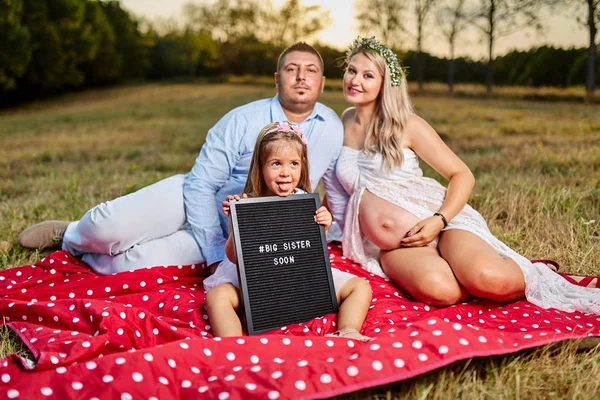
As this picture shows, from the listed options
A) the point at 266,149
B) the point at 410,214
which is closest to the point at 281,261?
the point at 266,149

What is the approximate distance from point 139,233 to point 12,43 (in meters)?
23.7

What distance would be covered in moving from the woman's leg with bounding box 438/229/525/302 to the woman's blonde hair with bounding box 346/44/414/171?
2.12ft

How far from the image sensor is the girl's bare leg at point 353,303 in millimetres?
2777

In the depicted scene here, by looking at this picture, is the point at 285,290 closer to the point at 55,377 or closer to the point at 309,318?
the point at 309,318

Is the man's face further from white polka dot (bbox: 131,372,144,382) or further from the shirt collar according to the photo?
white polka dot (bbox: 131,372,144,382)

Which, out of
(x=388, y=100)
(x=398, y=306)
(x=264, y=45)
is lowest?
(x=398, y=306)

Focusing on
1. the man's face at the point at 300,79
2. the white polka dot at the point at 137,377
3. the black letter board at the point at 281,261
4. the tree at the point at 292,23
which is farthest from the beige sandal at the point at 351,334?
the tree at the point at 292,23

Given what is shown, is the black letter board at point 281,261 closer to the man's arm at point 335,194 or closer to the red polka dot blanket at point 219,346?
the red polka dot blanket at point 219,346

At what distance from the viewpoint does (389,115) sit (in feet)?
11.5

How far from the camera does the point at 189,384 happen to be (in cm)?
216

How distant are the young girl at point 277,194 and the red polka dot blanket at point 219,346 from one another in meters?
0.11

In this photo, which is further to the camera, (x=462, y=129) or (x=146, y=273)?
(x=462, y=129)

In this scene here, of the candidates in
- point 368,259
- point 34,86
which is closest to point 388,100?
point 368,259

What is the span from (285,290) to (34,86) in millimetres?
28916
